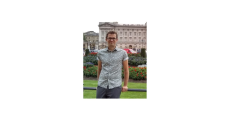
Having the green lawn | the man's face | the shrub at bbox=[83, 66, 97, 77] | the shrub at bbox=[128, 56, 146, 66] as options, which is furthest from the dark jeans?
the shrub at bbox=[128, 56, 146, 66]

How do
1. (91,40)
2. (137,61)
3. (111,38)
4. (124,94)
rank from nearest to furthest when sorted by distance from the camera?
(111,38), (124,94), (91,40), (137,61)

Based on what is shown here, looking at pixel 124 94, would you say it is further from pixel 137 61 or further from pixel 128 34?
pixel 128 34

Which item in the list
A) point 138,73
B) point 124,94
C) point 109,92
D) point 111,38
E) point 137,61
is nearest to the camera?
point 111,38

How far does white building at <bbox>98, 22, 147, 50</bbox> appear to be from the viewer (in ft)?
10.2

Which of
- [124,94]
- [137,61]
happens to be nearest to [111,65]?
[124,94]

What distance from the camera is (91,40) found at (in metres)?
3.29

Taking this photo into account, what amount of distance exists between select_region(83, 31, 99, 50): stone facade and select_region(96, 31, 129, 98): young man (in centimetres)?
87

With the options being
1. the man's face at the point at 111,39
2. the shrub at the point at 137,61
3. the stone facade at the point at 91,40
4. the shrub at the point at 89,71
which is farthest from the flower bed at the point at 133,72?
A: the man's face at the point at 111,39

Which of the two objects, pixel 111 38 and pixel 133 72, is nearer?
pixel 111 38

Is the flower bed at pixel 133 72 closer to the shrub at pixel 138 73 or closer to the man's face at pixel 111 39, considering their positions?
the shrub at pixel 138 73

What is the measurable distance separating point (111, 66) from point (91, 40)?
1.26 m

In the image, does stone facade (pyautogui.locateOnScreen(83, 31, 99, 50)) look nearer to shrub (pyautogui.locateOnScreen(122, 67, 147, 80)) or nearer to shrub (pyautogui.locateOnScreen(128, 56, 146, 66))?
shrub (pyautogui.locateOnScreen(128, 56, 146, 66))

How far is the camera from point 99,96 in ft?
8.07

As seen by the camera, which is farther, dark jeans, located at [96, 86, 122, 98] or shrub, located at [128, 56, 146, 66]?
shrub, located at [128, 56, 146, 66]
